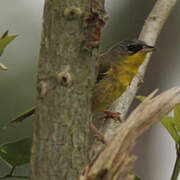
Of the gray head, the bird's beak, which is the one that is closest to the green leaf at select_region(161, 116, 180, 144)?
the bird's beak

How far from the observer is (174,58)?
7.09 m

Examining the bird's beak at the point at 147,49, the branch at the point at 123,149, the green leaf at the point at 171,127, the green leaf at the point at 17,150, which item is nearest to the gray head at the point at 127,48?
the bird's beak at the point at 147,49

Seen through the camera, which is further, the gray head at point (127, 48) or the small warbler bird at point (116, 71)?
the gray head at point (127, 48)

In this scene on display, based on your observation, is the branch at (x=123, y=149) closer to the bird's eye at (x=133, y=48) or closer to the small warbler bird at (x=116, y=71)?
the small warbler bird at (x=116, y=71)

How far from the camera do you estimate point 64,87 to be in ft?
4.37

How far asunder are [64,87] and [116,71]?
2.16 m

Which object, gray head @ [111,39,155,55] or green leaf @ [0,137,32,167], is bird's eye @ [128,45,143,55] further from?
green leaf @ [0,137,32,167]

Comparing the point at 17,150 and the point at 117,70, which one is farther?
the point at 117,70

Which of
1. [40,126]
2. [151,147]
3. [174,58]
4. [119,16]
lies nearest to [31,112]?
[40,126]

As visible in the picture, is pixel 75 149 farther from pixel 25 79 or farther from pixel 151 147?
pixel 25 79

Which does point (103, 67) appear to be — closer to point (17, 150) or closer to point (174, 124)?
point (174, 124)

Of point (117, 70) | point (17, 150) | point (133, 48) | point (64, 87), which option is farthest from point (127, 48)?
point (64, 87)

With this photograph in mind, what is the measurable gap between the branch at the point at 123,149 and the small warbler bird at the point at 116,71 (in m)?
1.27

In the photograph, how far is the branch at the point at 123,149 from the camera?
1223 millimetres
